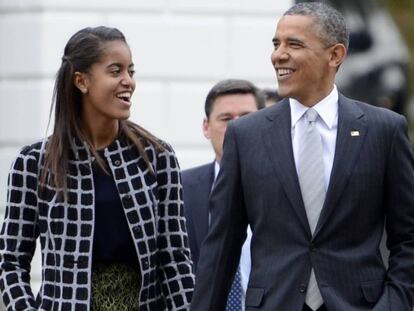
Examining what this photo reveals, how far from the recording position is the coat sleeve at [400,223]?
725 cm

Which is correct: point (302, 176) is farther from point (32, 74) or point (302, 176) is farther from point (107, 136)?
point (32, 74)

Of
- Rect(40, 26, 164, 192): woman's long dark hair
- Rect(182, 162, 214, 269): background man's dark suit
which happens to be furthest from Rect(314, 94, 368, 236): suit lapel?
Rect(182, 162, 214, 269): background man's dark suit

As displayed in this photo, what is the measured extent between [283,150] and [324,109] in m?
0.24

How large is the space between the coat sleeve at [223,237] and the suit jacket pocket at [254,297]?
0.15 metres

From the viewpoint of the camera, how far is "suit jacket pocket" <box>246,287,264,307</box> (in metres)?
7.21

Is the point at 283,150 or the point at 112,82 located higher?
the point at 112,82

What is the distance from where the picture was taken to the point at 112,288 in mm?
7371

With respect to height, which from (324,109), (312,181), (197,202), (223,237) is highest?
(324,109)

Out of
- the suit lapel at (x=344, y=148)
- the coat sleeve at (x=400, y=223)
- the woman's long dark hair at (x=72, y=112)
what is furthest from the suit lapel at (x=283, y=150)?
the woman's long dark hair at (x=72, y=112)

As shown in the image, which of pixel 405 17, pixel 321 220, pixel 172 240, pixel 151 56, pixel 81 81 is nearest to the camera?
pixel 321 220

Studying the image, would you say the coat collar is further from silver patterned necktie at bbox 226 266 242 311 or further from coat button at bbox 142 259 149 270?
silver patterned necktie at bbox 226 266 242 311

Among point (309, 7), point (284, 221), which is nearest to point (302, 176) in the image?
point (284, 221)

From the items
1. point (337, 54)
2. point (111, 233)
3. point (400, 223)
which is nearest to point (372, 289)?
point (400, 223)

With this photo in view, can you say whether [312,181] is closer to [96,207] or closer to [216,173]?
[96,207]
